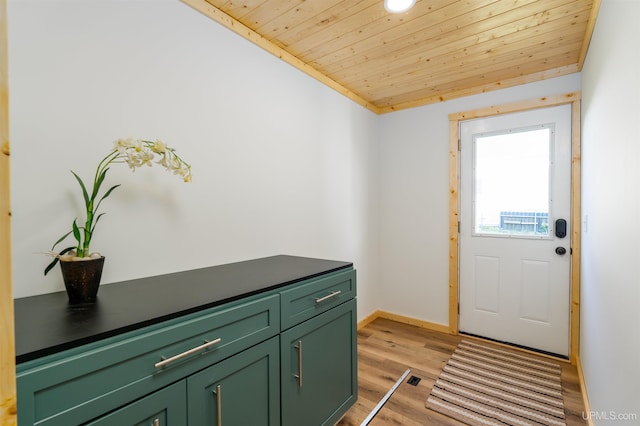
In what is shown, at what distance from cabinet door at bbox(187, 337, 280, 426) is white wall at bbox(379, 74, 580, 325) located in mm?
2301

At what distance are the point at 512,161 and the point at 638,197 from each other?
1.95 metres

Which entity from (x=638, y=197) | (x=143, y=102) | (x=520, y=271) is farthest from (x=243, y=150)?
(x=520, y=271)

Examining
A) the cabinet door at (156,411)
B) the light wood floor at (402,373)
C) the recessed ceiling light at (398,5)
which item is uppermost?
the recessed ceiling light at (398,5)

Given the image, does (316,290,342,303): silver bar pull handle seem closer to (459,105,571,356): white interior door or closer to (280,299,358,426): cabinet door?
(280,299,358,426): cabinet door

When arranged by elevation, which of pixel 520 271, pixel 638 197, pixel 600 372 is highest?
pixel 638 197

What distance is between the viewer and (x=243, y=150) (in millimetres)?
1959

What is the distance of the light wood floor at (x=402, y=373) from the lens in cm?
184

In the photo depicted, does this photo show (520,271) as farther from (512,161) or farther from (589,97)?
(589,97)

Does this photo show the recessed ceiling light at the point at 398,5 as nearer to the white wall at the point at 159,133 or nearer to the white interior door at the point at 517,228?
the white wall at the point at 159,133

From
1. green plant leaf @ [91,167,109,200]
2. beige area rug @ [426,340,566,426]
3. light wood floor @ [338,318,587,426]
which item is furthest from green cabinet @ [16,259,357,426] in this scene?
beige area rug @ [426,340,566,426]

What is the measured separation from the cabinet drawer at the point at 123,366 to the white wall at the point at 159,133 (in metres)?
0.62

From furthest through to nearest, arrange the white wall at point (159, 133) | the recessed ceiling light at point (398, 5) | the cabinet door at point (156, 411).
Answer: the recessed ceiling light at point (398, 5) → the white wall at point (159, 133) → the cabinet door at point (156, 411)

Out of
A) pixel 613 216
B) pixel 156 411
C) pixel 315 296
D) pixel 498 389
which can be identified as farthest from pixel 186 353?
pixel 498 389

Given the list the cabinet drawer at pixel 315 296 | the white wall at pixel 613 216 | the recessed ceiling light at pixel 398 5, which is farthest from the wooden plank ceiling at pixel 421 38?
the cabinet drawer at pixel 315 296
